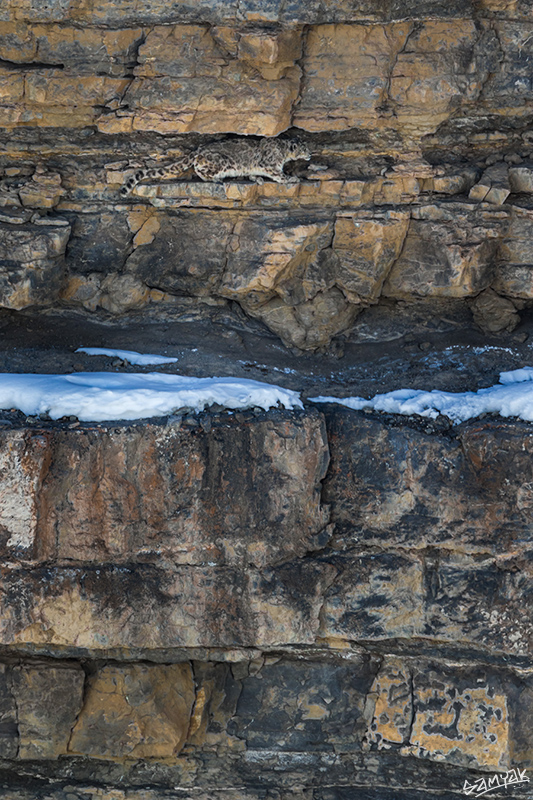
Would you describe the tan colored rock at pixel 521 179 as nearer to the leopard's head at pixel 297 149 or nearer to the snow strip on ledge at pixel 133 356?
the leopard's head at pixel 297 149

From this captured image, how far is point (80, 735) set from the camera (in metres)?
9.10

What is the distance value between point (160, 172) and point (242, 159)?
1106mm

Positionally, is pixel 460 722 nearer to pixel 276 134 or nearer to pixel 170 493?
pixel 170 493

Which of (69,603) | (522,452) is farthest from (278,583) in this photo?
(522,452)

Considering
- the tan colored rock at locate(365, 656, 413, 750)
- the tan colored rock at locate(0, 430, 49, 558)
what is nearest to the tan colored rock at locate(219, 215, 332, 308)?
the tan colored rock at locate(0, 430, 49, 558)

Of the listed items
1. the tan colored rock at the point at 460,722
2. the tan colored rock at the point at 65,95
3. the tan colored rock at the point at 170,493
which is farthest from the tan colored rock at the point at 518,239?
the tan colored rock at the point at 460,722

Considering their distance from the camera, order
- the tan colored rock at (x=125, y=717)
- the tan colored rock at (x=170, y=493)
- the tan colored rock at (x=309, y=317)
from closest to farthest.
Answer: the tan colored rock at (x=170, y=493) → the tan colored rock at (x=125, y=717) → the tan colored rock at (x=309, y=317)

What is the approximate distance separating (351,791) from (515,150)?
8863 mm

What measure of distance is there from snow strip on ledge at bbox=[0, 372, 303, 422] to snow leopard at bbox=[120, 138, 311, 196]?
9.11 ft

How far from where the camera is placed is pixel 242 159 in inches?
370

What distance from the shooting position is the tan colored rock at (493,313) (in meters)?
10.1

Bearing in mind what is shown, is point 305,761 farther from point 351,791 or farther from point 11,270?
point 11,270

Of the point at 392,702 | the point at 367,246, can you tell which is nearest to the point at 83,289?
the point at 367,246

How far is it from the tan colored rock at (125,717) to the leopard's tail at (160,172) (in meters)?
6.29
